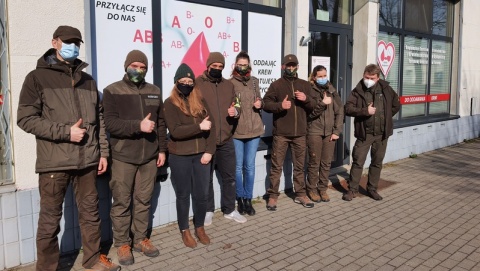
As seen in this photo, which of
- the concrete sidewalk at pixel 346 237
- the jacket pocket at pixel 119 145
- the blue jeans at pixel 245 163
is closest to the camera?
the jacket pocket at pixel 119 145

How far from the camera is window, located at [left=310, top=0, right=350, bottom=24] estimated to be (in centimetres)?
733

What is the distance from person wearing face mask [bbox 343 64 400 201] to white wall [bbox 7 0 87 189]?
154 inches

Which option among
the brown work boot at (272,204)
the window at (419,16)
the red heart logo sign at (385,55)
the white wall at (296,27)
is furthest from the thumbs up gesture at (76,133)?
the window at (419,16)

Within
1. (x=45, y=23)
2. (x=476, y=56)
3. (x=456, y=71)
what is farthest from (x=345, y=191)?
(x=476, y=56)

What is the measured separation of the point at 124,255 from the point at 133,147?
1021 millimetres

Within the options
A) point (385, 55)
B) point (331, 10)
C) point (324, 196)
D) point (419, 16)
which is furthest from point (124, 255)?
point (419, 16)

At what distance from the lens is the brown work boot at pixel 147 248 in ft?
14.0

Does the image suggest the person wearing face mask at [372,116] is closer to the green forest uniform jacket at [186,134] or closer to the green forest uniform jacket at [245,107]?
the green forest uniform jacket at [245,107]

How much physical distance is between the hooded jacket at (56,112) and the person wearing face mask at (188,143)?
2.89 ft

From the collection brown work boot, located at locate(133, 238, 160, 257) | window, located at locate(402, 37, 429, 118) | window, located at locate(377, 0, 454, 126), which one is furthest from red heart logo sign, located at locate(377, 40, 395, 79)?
brown work boot, located at locate(133, 238, 160, 257)

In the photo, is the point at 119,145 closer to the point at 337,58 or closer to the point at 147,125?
the point at 147,125

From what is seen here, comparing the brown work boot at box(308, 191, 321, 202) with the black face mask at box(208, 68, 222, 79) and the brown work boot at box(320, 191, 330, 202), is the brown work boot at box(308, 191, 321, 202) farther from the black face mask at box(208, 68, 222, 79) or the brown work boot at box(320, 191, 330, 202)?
the black face mask at box(208, 68, 222, 79)

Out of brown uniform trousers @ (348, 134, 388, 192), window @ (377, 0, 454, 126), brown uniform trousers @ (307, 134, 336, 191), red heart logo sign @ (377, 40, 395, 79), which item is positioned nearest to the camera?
brown uniform trousers @ (307, 134, 336, 191)

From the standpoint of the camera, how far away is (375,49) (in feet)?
27.0
